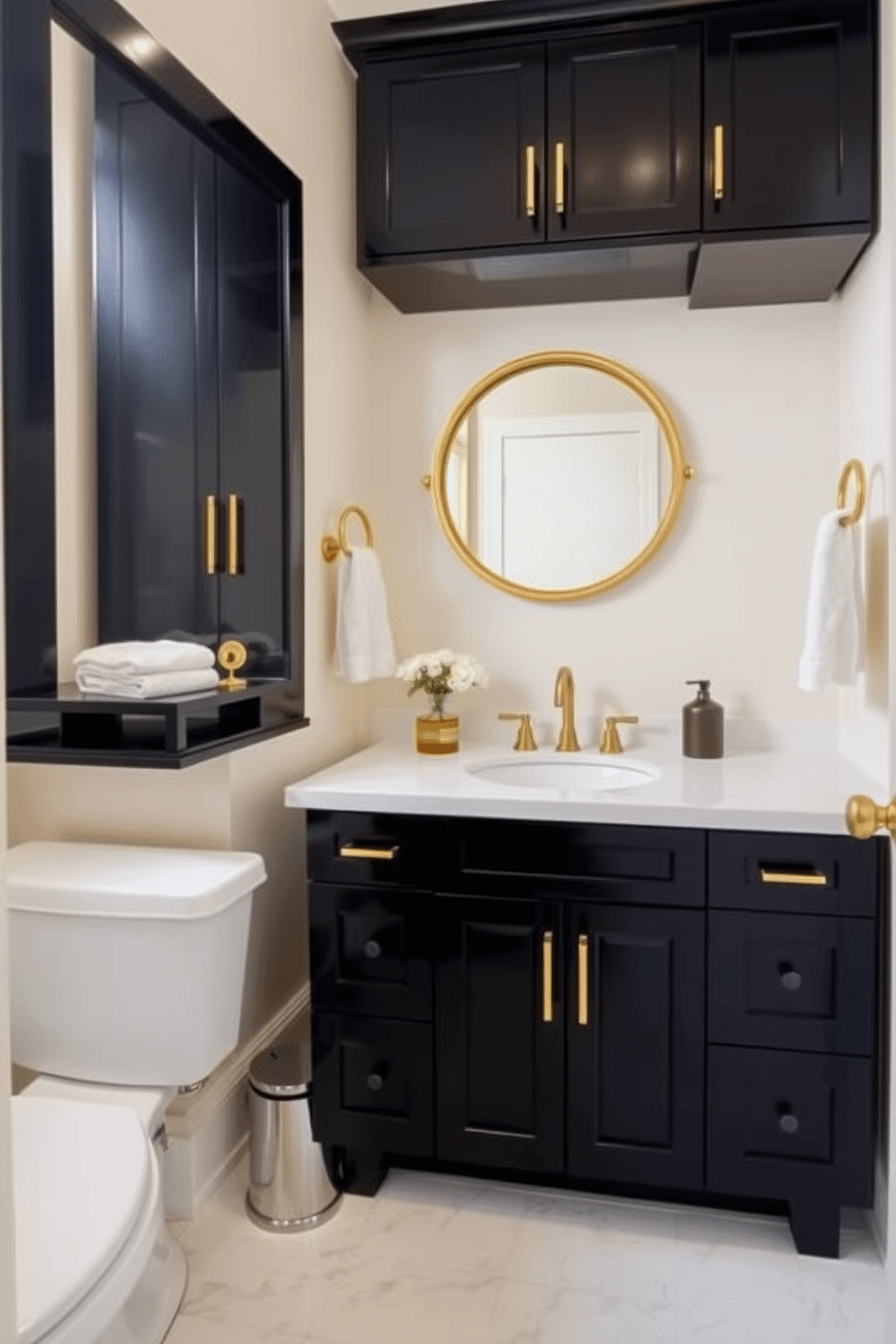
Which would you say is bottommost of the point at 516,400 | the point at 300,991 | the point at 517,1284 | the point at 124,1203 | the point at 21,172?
the point at 517,1284

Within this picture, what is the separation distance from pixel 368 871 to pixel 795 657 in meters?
1.16

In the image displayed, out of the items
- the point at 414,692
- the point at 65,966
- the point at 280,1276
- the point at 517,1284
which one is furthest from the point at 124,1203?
the point at 414,692

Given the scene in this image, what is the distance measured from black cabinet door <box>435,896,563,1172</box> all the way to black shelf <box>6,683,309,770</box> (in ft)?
1.85

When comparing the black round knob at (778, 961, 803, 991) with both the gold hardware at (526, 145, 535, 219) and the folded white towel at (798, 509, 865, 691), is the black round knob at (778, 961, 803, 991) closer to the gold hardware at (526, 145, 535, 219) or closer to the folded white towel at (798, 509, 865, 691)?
the folded white towel at (798, 509, 865, 691)

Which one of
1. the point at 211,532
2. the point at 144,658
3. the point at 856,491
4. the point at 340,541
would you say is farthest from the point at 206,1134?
the point at 856,491

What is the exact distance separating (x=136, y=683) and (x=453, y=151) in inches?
55.3

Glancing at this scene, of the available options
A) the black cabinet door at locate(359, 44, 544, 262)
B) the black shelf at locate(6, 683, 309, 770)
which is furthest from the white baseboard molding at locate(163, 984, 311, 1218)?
the black cabinet door at locate(359, 44, 544, 262)

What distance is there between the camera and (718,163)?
1934mm

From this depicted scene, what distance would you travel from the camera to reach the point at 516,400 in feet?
7.76

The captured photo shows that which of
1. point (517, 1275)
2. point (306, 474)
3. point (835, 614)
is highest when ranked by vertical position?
point (306, 474)

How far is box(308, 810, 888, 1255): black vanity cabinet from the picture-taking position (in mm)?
1614

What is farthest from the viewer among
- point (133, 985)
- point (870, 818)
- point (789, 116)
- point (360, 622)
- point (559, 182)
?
point (360, 622)

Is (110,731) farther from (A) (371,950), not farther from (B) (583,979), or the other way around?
(B) (583,979)

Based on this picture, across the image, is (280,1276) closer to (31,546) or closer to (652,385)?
(31,546)
